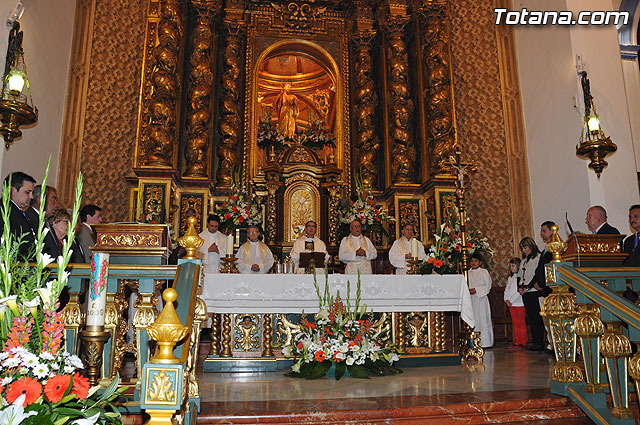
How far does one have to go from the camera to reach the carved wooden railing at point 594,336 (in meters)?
3.72

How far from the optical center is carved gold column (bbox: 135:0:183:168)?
353 inches

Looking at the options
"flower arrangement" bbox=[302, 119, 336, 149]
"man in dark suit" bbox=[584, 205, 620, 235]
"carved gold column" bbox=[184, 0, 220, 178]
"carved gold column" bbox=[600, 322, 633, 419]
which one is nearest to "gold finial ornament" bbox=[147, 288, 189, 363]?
"carved gold column" bbox=[600, 322, 633, 419]

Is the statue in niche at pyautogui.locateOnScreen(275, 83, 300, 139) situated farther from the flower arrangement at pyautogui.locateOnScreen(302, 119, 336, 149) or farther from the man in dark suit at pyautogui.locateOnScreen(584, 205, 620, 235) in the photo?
the man in dark suit at pyautogui.locateOnScreen(584, 205, 620, 235)

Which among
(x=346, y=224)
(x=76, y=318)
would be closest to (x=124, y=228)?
(x=76, y=318)

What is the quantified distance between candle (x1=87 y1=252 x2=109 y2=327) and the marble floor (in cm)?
132

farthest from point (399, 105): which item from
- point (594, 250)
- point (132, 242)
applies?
point (132, 242)

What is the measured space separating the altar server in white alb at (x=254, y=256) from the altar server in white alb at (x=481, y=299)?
11.4 feet

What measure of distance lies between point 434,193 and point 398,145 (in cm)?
125

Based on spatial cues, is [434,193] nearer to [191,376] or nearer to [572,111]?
[572,111]

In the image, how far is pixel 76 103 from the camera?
966 cm

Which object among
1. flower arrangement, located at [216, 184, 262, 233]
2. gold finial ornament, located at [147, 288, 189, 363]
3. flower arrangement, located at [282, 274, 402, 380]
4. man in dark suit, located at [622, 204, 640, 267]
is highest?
flower arrangement, located at [216, 184, 262, 233]

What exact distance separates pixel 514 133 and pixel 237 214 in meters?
5.76

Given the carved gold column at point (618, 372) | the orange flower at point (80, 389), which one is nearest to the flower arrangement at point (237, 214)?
the carved gold column at point (618, 372)

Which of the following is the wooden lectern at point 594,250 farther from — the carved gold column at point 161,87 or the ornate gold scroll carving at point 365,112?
the carved gold column at point 161,87
